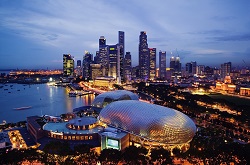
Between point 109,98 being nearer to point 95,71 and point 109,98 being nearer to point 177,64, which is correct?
point 95,71

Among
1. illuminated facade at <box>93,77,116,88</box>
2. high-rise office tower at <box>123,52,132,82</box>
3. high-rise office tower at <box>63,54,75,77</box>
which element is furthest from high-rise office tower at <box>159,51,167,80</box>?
illuminated facade at <box>93,77,116,88</box>

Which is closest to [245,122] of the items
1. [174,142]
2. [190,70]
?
[174,142]

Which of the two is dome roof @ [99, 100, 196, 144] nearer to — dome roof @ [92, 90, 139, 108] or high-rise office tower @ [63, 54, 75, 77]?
dome roof @ [92, 90, 139, 108]

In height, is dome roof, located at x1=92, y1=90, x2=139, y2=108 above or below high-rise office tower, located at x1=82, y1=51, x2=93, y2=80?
below

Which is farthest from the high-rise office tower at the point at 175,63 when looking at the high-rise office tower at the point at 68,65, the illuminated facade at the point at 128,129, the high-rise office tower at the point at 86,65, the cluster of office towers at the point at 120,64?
the illuminated facade at the point at 128,129

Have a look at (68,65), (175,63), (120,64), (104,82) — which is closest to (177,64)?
(175,63)
